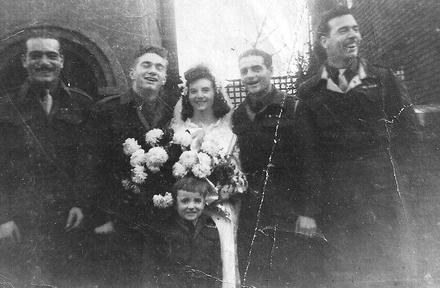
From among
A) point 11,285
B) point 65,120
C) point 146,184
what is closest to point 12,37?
point 65,120

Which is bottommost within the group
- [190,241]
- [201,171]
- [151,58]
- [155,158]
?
[190,241]

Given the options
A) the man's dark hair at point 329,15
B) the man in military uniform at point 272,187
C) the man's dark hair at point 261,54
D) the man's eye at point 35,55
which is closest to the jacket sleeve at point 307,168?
the man in military uniform at point 272,187

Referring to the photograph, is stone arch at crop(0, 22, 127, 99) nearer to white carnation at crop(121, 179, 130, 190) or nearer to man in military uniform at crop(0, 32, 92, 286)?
man in military uniform at crop(0, 32, 92, 286)

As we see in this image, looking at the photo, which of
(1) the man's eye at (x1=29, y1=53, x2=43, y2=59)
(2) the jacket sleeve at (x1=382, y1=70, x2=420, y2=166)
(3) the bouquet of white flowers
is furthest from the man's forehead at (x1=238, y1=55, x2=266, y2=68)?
(1) the man's eye at (x1=29, y1=53, x2=43, y2=59)

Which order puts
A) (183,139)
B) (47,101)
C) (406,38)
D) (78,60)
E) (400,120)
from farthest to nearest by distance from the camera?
(78,60) → (406,38) → (47,101) → (400,120) → (183,139)

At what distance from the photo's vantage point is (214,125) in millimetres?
2992

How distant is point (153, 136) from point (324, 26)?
1591 millimetres

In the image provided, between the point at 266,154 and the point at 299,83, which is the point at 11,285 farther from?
the point at 299,83

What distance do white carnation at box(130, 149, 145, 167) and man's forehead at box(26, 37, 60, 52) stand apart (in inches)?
45.4

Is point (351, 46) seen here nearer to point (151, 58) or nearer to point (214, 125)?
point (214, 125)

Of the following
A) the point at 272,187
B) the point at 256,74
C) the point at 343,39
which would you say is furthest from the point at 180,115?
the point at 343,39

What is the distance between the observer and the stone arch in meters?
3.24

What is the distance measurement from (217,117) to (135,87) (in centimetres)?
69

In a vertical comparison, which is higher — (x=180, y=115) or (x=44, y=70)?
(x=44, y=70)
